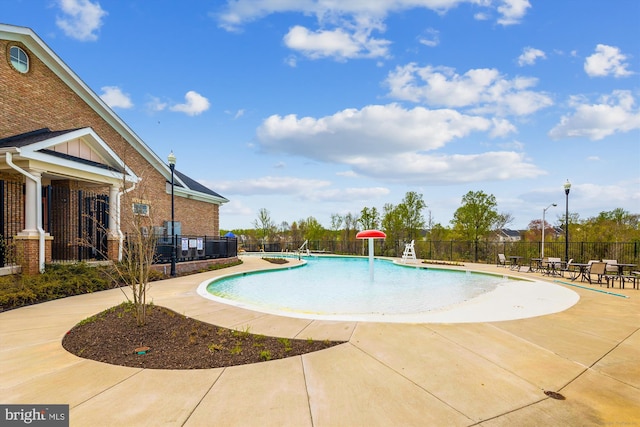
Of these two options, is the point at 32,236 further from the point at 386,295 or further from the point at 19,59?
the point at 386,295

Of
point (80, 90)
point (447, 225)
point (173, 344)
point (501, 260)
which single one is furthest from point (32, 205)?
point (447, 225)

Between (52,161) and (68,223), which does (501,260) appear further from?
(68,223)

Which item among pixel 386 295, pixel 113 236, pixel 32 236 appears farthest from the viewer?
pixel 113 236

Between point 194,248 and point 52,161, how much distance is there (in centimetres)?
738

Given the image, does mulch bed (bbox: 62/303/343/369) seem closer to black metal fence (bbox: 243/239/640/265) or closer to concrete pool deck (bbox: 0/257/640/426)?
concrete pool deck (bbox: 0/257/640/426)

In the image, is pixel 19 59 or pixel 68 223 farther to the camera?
pixel 68 223

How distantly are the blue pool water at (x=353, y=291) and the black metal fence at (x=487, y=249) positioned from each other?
26.4ft

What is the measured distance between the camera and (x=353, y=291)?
11.5 meters

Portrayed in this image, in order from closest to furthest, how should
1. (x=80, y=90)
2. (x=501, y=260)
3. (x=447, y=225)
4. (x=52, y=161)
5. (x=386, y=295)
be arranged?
1. (x=52, y=161)
2. (x=386, y=295)
3. (x=80, y=90)
4. (x=501, y=260)
5. (x=447, y=225)

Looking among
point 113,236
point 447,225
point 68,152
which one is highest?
point 68,152

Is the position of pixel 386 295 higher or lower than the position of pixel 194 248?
lower

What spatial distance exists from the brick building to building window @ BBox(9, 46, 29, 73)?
0.10 feet

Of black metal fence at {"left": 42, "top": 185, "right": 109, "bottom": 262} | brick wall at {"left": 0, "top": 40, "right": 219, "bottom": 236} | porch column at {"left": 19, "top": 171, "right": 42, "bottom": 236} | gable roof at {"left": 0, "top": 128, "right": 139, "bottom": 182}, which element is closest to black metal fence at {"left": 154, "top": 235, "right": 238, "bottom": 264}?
brick wall at {"left": 0, "top": 40, "right": 219, "bottom": 236}

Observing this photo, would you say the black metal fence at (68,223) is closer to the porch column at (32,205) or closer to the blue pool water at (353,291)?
the porch column at (32,205)
